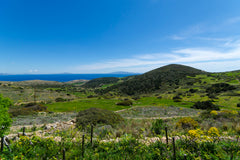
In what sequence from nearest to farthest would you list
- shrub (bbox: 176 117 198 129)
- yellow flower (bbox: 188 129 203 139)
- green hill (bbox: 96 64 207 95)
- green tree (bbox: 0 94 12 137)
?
1. green tree (bbox: 0 94 12 137)
2. yellow flower (bbox: 188 129 203 139)
3. shrub (bbox: 176 117 198 129)
4. green hill (bbox: 96 64 207 95)

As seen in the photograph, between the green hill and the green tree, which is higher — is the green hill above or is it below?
below

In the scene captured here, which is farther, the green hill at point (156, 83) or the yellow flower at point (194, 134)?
the green hill at point (156, 83)

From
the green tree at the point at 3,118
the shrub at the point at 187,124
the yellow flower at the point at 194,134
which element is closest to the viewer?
the green tree at the point at 3,118

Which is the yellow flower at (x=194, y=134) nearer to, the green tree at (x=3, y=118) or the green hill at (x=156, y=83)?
the green tree at (x=3, y=118)

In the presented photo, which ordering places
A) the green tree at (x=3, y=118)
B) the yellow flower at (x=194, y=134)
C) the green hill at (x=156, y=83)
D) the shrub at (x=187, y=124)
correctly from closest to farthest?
the green tree at (x=3, y=118), the yellow flower at (x=194, y=134), the shrub at (x=187, y=124), the green hill at (x=156, y=83)

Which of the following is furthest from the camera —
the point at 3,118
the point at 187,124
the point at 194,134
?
the point at 187,124

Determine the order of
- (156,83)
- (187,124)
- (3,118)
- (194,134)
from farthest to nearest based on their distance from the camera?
(156,83)
(187,124)
(194,134)
(3,118)

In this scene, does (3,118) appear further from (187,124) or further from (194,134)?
(187,124)

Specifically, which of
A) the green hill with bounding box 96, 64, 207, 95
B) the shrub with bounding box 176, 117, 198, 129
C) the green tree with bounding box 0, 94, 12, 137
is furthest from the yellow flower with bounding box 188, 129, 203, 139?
the green hill with bounding box 96, 64, 207, 95

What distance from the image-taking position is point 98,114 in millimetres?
11461

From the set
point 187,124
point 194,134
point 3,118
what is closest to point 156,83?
point 187,124

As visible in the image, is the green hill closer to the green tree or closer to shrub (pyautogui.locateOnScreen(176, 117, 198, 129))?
shrub (pyautogui.locateOnScreen(176, 117, 198, 129))

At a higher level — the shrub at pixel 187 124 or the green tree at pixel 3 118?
the green tree at pixel 3 118

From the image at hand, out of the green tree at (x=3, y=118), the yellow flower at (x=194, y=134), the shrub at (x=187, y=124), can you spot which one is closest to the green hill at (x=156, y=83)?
the shrub at (x=187, y=124)
